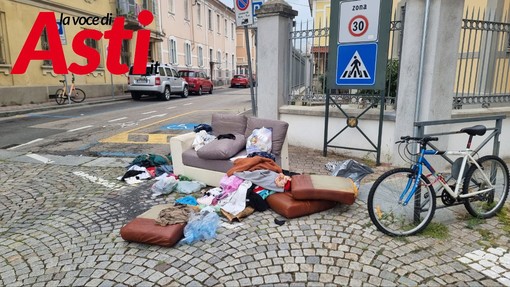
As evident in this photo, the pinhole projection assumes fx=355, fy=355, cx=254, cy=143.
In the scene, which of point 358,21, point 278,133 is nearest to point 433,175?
point 278,133

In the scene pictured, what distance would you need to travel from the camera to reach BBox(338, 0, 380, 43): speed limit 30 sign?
18.1 ft

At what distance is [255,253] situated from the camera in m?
3.18

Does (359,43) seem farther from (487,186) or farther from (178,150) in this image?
(178,150)

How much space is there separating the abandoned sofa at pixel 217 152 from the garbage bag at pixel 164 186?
377mm

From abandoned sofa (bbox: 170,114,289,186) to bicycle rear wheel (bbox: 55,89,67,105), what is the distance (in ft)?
42.6

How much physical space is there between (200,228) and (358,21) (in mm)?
4146

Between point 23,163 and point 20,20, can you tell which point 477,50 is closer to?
point 23,163

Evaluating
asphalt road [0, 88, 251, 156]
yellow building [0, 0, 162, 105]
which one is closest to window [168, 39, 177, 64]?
yellow building [0, 0, 162, 105]

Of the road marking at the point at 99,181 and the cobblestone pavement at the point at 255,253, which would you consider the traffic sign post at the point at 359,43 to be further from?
the road marking at the point at 99,181

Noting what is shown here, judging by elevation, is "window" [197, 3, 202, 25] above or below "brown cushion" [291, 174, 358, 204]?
above

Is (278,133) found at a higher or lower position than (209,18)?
lower

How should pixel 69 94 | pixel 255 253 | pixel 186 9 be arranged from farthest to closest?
pixel 186 9, pixel 69 94, pixel 255 253

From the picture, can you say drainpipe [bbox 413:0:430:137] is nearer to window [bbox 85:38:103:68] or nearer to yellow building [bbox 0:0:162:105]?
yellow building [bbox 0:0:162:105]

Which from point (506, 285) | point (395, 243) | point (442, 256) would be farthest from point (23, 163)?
point (506, 285)
